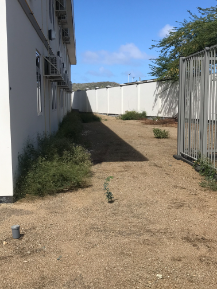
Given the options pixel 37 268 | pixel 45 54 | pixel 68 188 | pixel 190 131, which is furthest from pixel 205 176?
pixel 45 54

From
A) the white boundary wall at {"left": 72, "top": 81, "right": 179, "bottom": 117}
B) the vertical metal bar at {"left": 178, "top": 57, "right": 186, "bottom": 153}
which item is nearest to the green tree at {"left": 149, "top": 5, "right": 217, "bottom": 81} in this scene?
the white boundary wall at {"left": 72, "top": 81, "right": 179, "bottom": 117}

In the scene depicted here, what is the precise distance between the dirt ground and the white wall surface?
0.38 m

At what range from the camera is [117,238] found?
347cm

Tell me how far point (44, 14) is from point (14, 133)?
5235 mm

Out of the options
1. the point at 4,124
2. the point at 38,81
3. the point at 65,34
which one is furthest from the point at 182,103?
the point at 65,34

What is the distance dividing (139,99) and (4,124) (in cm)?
1875

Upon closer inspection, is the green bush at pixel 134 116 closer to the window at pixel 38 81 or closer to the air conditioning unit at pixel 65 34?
the air conditioning unit at pixel 65 34

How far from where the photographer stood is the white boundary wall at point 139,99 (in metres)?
19.2

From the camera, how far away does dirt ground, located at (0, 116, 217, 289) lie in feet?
8.84

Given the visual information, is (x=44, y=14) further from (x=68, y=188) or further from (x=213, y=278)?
(x=213, y=278)

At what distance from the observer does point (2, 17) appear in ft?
13.6

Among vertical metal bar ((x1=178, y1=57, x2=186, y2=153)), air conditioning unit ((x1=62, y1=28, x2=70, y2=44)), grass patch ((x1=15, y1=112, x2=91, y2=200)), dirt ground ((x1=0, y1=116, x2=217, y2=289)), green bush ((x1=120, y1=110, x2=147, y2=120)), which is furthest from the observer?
green bush ((x1=120, y1=110, x2=147, y2=120))

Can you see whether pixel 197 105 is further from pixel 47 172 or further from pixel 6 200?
pixel 6 200

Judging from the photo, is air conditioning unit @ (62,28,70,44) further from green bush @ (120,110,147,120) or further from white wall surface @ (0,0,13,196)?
white wall surface @ (0,0,13,196)
